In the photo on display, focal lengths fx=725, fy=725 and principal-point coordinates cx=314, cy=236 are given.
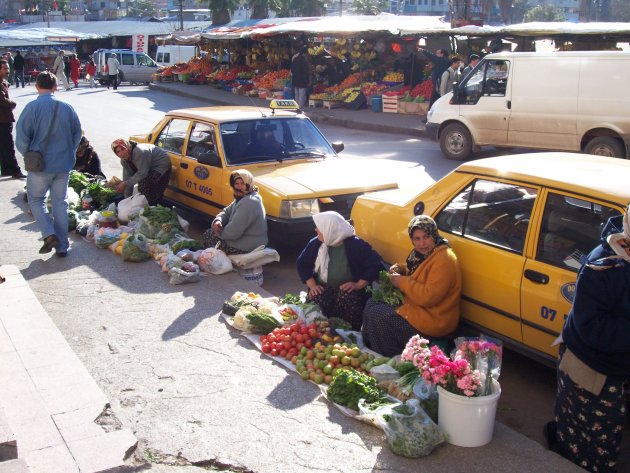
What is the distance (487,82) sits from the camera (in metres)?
14.7

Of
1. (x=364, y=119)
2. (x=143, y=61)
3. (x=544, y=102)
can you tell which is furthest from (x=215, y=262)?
(x=143, y=61)

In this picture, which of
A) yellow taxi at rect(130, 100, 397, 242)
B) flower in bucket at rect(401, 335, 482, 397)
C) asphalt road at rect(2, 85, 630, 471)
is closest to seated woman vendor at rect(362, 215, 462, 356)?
asphalt road at rect(2, 85, 630, 471)

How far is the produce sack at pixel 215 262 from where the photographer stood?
742cm

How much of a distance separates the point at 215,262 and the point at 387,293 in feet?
8.19

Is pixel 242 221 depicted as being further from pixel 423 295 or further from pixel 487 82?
pixel 487 82

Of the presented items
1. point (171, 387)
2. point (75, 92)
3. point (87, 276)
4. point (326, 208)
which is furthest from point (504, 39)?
point (75, 92)

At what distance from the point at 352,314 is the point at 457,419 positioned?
196 centimetres

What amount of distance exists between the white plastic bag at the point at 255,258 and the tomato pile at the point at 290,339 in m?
1.71

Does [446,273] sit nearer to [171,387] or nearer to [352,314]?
[352,314]

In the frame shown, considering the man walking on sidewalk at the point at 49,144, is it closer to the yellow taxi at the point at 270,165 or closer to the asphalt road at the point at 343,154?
the yellow taxi at the point at 270,165

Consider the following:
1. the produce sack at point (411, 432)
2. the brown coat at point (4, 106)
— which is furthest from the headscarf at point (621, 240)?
the brown coat at point (4, 106)

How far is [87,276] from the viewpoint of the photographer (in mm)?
7508

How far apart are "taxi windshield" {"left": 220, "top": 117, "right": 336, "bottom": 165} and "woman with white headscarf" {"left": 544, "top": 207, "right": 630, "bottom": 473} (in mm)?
5279

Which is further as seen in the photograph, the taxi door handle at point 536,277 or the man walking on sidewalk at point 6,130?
the man walking on sidewalk at point 6,130
